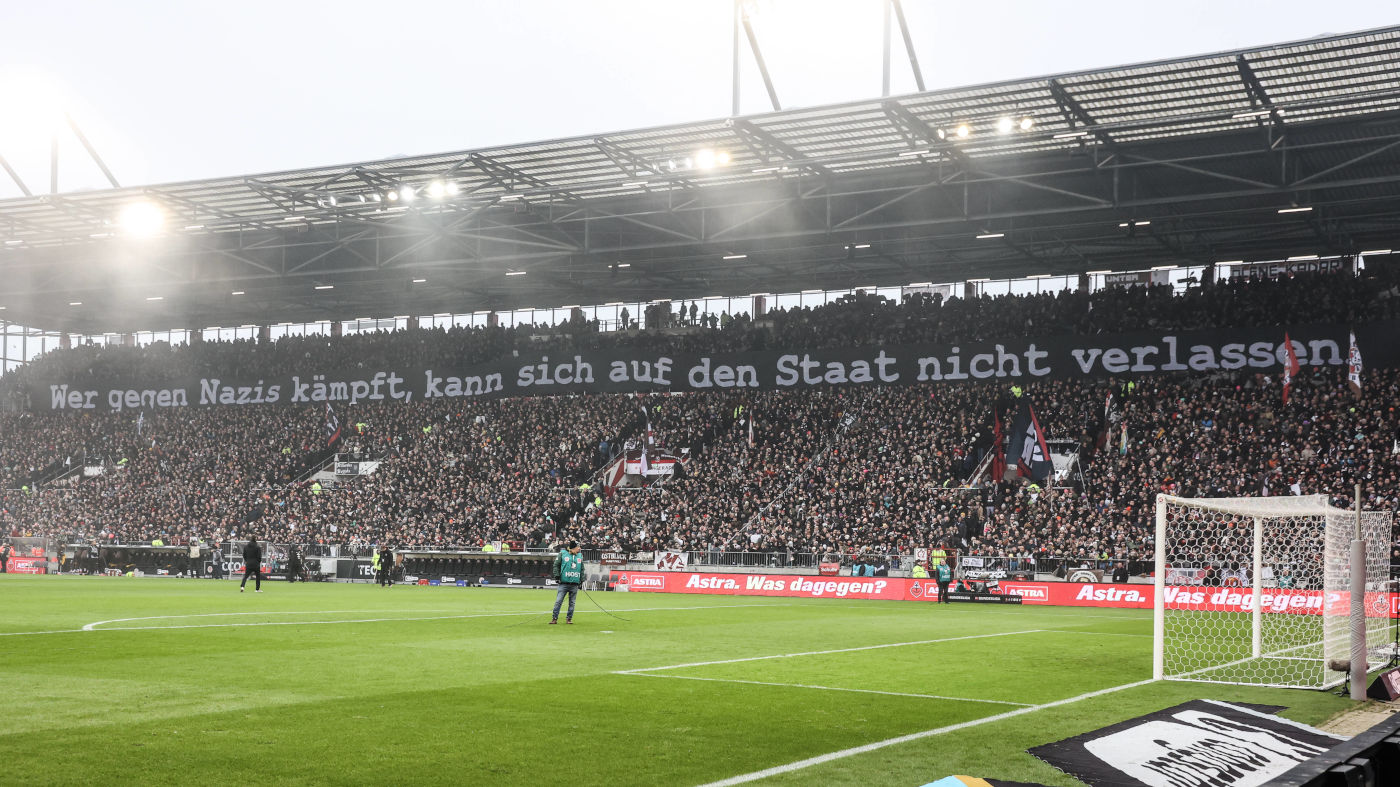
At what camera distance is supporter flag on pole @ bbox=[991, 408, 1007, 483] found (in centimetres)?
4406

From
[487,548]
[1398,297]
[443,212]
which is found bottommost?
[487,548]

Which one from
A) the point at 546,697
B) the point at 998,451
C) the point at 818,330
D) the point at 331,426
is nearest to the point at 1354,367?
the point at 998,451

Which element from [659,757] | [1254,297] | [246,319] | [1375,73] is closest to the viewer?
[659,757]

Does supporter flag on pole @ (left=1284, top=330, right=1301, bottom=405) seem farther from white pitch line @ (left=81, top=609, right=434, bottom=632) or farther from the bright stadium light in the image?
the bright stadium light

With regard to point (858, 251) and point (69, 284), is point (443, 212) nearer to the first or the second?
point (858, 251)

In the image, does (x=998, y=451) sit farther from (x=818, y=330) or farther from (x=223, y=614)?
(x=223, y=614)

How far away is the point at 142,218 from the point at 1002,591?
30.7m

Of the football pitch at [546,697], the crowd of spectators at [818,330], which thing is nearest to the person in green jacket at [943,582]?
the football pitch at [546,697]

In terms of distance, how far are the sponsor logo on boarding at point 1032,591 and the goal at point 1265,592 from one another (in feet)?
11.6

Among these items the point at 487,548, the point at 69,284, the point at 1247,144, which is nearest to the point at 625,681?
the point at 1247,144

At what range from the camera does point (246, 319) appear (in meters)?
65.8

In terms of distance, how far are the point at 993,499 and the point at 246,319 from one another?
4146 cm

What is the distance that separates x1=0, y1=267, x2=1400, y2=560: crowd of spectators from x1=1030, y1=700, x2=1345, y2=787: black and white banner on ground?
2738 centimetres

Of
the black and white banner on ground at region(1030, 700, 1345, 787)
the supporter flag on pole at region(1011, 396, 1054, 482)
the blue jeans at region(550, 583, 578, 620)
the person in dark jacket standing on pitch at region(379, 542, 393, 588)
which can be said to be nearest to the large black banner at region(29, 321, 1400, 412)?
the supporter flag on pole at region(1011, 396, 1054, 482)
